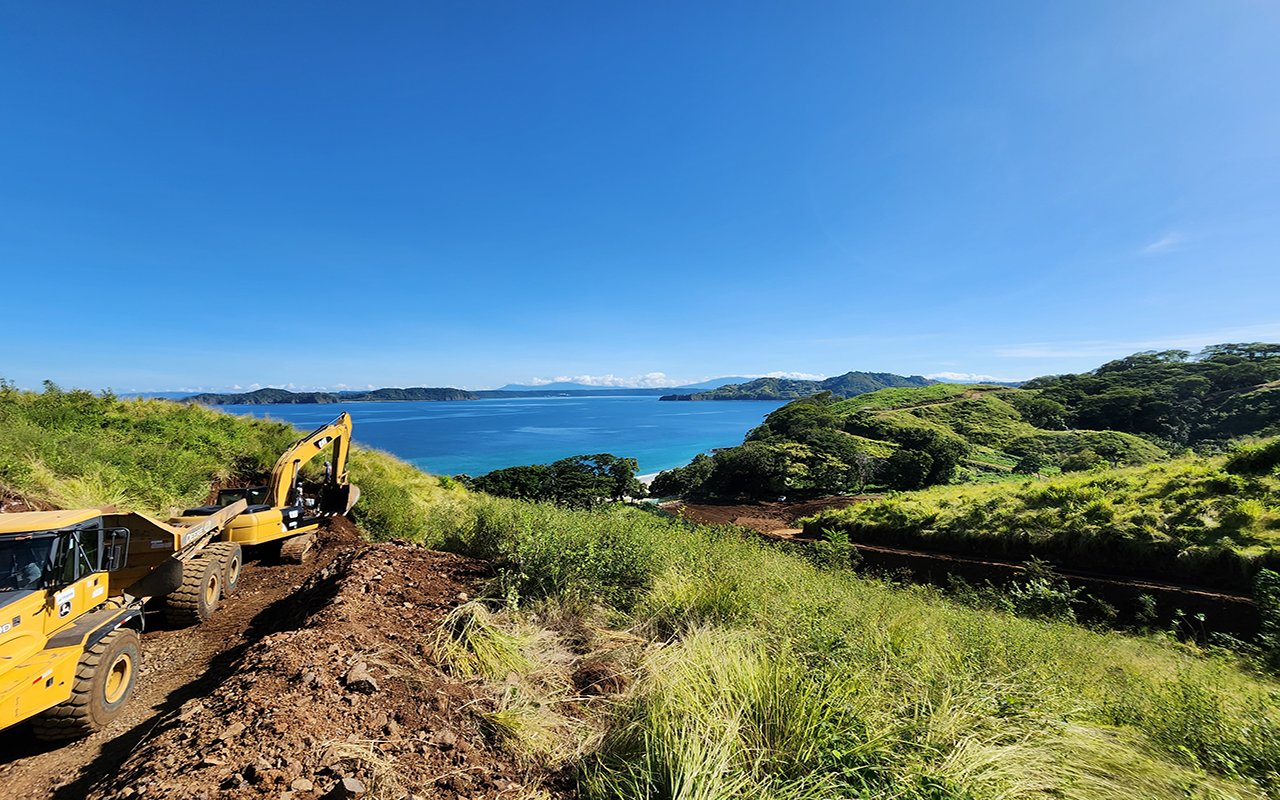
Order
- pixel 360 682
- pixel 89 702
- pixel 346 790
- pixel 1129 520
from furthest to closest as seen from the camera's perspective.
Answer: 1. pixel 1129 520
2. pixel 89 702
3. pixel 360 682
4. pixel 346 790

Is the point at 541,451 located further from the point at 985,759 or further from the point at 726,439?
the point at 985,759

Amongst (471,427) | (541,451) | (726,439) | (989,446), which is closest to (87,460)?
(989,446)

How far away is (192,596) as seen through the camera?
6.34 meters

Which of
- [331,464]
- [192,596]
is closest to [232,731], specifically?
[192,596]

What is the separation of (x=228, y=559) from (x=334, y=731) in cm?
639

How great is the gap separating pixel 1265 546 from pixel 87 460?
26.4 meters

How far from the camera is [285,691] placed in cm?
316

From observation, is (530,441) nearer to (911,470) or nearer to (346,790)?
(911,470)

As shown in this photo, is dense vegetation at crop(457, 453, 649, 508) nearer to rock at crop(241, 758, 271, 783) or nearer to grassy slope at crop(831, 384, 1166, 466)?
rock at crop(241, 758, 271, 783)

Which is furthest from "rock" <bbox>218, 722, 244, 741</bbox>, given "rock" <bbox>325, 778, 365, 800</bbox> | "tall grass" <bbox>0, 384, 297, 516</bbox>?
"tall grass" <bbox>0, 384, 297, 516</bbox>

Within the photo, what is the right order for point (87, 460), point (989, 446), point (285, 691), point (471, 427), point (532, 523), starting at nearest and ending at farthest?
point (285, 691) < point (532, 523) < point (87, 460) < point (989, 446) < point (471, 427)

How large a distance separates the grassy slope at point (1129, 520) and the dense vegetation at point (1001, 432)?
145 inches

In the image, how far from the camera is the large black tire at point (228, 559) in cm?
711

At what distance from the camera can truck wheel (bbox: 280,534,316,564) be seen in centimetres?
920
